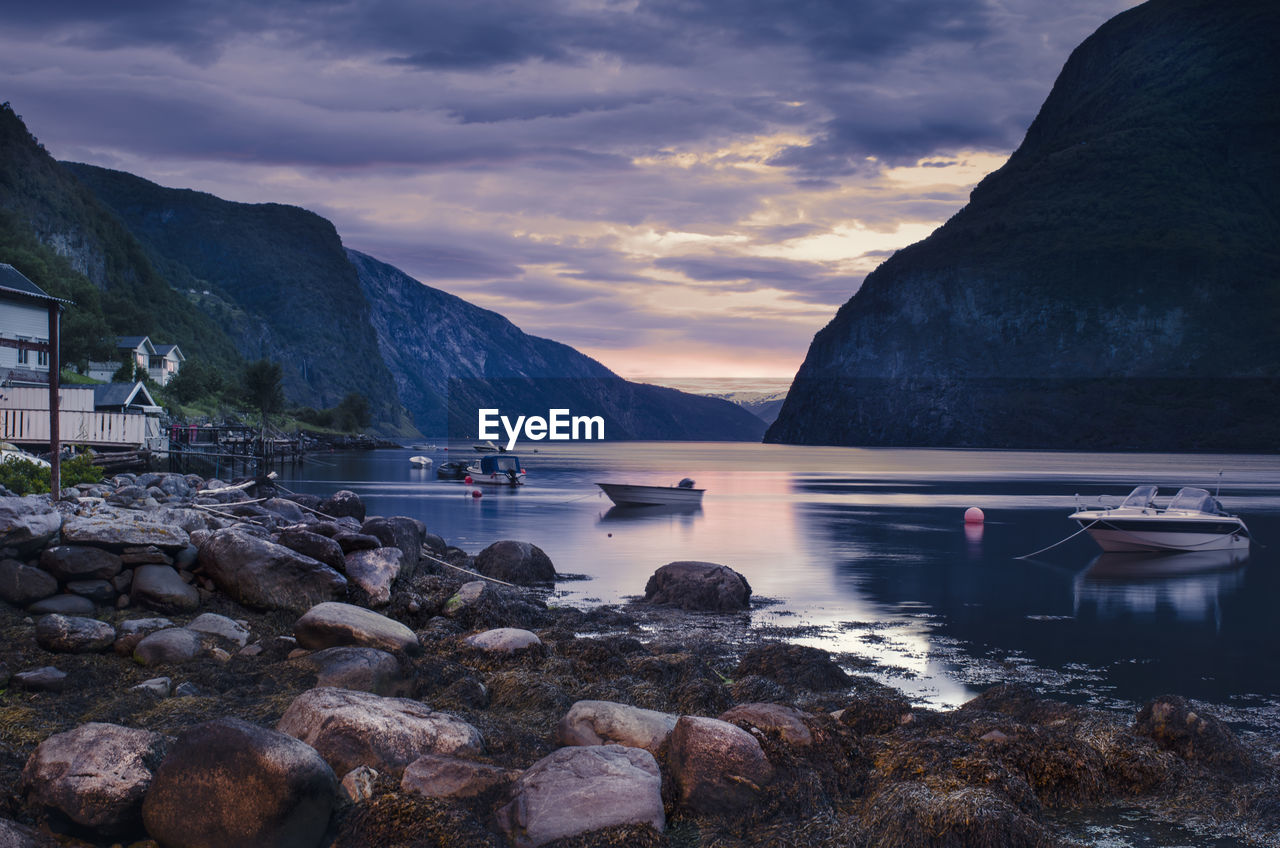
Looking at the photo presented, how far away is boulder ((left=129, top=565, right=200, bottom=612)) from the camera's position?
42.2 ft

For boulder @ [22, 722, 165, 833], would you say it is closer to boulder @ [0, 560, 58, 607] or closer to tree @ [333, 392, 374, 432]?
boulder @ [0, 560, 58, 607]

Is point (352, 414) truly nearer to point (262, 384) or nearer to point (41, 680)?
point (262, 384)

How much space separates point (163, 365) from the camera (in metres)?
109

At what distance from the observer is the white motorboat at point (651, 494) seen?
51.5 metres

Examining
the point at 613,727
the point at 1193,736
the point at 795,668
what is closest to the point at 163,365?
the point at 795,668

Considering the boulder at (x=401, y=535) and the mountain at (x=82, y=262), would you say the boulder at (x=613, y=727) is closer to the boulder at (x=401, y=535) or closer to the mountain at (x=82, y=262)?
the boulder at (x=401, y=535)

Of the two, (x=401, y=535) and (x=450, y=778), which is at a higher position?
(x=401, y=535)

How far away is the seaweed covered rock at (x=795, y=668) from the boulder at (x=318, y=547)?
639 cm

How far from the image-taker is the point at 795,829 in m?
8.00

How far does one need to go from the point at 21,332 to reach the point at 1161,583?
159 ft

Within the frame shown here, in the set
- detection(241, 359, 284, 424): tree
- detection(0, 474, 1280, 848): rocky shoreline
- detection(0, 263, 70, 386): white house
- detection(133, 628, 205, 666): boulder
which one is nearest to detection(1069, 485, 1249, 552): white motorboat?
detection(0, 474, 1280, 848): rocky shoreline

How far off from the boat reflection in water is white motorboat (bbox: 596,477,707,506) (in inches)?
967

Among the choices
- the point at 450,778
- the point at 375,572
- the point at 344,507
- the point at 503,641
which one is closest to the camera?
the point at 450,778

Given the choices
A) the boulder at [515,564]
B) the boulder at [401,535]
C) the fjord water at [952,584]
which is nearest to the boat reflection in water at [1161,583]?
the fjord water at [952,584]
